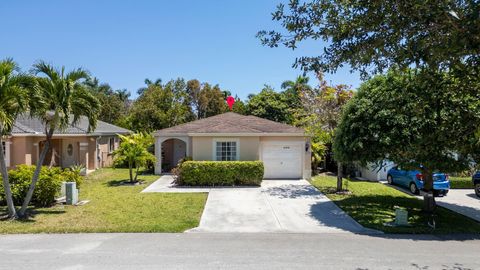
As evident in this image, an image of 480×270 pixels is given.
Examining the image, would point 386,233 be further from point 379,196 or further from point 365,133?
point 379,196

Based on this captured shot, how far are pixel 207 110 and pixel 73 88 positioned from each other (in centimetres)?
3341

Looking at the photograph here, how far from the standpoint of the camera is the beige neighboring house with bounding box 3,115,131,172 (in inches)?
803

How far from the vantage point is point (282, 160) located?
21.2 meters

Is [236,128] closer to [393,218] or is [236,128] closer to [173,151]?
[173,151]

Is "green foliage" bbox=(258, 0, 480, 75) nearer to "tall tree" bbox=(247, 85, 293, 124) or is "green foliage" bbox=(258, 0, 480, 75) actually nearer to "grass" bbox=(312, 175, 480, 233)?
"grass" bbox=(312, 175, 480, 233)

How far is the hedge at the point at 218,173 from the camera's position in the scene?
60.8 feet

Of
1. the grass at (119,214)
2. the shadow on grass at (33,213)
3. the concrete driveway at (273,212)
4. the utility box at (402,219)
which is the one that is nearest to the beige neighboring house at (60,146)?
the grass at (119,214)

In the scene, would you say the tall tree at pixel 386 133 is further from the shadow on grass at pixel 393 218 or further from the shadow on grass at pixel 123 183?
the shadow on grass at pixel 123 183

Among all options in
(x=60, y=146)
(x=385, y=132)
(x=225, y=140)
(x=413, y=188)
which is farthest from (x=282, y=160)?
(x=60, y=146)

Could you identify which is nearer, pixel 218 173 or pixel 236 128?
pixel 218 173

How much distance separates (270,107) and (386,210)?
2766 cm

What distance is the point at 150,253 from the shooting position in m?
8.19

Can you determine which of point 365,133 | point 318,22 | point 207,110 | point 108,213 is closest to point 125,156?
point 108,213

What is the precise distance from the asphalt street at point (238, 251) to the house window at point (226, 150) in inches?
430
